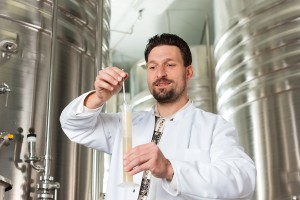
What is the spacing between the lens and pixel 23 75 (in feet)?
7.02

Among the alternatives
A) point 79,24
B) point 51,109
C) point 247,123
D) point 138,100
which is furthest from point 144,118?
point 138,100

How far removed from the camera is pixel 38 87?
7.13ft

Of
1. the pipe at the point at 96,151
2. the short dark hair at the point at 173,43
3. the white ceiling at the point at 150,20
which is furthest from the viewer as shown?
the white ceiling at the point at 150,20

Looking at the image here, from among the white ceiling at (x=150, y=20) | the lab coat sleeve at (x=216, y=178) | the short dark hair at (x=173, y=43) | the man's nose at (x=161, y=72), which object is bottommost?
the lab coat sleeve at (x=216, y=178)

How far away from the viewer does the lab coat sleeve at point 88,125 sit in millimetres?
1427

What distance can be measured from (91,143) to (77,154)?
31.7 inches

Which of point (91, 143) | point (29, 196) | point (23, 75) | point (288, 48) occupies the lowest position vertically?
point (29, 196)

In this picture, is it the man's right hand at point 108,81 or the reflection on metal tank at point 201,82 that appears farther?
the reflection on metal tank at point 201,82

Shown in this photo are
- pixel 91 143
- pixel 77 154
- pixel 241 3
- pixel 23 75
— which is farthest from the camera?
pixel 241 3

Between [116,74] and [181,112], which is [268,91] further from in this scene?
[116,74]

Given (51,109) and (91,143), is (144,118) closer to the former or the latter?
(91,143)

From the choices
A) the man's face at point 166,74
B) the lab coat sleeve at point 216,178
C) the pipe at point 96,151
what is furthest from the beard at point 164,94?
the pipe at point 96,151

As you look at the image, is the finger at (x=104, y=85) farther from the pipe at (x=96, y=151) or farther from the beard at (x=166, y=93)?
the pipe at (x=96, y=151)

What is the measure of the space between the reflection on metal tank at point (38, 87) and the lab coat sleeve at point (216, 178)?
1049mm
